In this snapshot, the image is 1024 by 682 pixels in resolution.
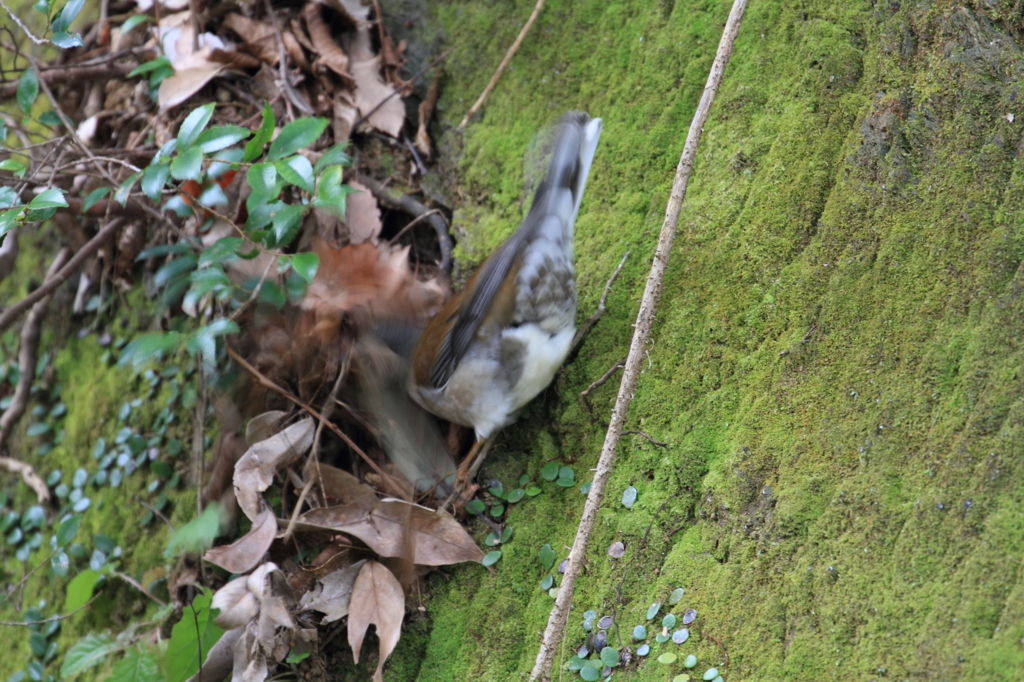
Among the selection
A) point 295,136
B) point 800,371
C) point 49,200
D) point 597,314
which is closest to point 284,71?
point 295,136

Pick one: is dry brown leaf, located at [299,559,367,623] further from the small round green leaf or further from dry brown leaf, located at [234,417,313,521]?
the small round green leaf

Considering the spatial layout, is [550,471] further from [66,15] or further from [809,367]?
[66,15]

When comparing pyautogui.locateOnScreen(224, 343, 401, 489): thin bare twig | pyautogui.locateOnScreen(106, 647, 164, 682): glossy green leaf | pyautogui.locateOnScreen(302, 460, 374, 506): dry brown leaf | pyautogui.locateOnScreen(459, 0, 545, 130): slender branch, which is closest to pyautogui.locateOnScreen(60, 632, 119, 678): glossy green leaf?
pyautogui.locateOnScreen(106, 647, 164, 682): glossy green leaf

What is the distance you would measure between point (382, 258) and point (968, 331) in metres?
2.18

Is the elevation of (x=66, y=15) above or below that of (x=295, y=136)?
above

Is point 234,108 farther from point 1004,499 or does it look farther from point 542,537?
point 1004,499

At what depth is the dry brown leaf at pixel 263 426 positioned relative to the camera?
304 centimetres

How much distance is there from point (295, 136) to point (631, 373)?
61.2 inches

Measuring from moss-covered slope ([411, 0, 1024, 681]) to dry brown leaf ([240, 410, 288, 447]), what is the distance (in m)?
0.90

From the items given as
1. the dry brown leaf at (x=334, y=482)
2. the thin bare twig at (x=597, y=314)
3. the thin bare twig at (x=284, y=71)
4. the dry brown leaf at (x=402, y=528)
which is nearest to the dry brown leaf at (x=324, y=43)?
the thin bare twig at (x=284, y=71)

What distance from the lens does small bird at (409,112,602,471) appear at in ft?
9.24

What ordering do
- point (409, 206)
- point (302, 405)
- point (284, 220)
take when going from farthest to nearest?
point (409, 206) → point (302, 405) → point (284, 220)

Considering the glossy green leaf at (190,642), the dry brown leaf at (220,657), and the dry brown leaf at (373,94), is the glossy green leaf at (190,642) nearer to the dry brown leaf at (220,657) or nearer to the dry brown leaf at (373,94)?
the dry brown leaf at (220,657)

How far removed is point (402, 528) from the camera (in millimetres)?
2730
